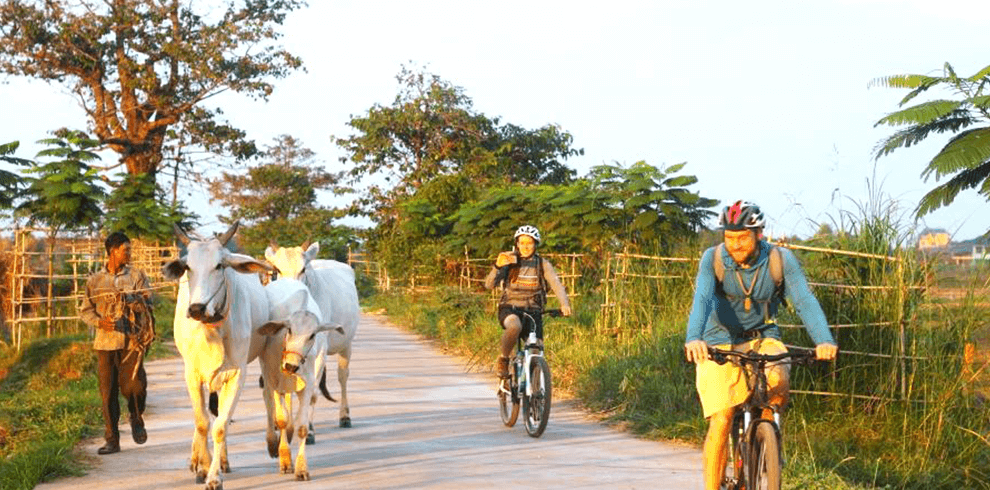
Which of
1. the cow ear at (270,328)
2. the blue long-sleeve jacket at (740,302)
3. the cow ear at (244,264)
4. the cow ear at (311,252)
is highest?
the cow ear at (311,252)

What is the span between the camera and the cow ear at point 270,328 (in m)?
9.18

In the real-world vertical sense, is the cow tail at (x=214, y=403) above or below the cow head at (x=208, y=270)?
below

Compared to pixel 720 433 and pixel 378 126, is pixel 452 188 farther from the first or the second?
pixel 720 433

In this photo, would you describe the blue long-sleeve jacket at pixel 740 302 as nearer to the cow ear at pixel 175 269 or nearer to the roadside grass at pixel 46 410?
the cow ear at pixel 175 269

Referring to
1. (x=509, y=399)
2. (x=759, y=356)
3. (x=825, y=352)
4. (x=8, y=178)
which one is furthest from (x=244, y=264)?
(x=8, y=178)

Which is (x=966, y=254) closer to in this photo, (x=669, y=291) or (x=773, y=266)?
(x=669, y=291)

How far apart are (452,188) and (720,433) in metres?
24.9

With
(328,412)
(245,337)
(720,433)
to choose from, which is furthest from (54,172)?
(720,433)

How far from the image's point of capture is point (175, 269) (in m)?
8.20

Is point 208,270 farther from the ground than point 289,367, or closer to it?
farther from the ground

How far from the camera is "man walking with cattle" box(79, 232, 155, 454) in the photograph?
397 inches

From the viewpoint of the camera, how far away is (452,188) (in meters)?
31.3

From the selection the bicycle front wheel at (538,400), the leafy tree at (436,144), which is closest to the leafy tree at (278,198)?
the leafy tree at (436,144)

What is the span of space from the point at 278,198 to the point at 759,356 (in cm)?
5304
